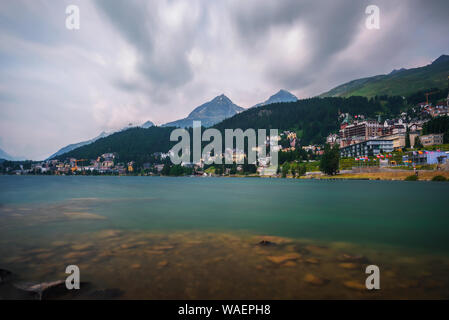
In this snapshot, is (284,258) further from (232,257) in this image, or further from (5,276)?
(5,276)

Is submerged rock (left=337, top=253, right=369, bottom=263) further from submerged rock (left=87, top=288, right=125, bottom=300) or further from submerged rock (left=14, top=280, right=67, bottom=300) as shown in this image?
submerged rock (left=14, top=280, right=67, bottom=300)

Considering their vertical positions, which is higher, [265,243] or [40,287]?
[40,287]

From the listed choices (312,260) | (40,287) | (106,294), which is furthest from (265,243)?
(40,287)

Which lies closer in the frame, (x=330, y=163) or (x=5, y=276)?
(x=5, y=276)

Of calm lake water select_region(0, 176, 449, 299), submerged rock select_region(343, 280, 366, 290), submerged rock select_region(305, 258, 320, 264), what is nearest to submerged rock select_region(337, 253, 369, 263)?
calm lake water select_region(0, 176, 449, 299)

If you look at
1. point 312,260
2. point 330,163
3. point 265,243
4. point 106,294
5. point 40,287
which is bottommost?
point 265,243

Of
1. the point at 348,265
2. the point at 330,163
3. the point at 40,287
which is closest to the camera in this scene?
the point at 40,287

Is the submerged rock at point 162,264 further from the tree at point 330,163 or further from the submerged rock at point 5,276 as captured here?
the tree at point 330,163

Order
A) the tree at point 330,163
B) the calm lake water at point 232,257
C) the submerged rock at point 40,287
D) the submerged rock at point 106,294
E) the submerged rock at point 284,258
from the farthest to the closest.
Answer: the tree at point 330,163 < the submerged rock at point 284,258 < the calm lake water at point 232,257 < the submerged rock at point 106,294 < the submerged rock at point 40,287

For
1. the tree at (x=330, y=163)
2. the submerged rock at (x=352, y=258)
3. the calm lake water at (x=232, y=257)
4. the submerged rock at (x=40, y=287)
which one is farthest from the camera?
the tree at (x=330, y=163)

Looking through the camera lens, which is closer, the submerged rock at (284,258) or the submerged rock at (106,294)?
the submerged rock at (106,294)

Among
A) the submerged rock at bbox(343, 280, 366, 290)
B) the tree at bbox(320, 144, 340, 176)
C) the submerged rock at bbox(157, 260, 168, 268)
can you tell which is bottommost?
the submerged rock at bbox(157, 260, 168, 268)

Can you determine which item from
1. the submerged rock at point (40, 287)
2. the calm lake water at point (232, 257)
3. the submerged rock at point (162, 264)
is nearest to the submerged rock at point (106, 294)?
the calm lake water at point (232, 257)
